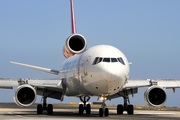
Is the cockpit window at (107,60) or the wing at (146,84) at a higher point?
the cockpit window at (107,60)

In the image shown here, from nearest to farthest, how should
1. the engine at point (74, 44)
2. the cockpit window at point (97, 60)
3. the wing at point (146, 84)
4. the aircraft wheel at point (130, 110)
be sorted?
the cockpit window at point (97, 60) → the wing at point (146, 84) → the aircraft wheel at point (130, 110) → the engine at point (74, 44)

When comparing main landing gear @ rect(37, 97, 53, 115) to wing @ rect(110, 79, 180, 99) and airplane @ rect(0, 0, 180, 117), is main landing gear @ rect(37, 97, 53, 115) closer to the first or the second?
airplane @ rect(0, 0, 180, 117)

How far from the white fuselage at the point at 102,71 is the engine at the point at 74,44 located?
7.96 metres

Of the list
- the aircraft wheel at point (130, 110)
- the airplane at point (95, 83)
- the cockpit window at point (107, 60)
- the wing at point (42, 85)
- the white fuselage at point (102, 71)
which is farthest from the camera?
the aircraft wheel at point (130, 110)

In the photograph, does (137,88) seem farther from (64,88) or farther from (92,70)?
(92,70)

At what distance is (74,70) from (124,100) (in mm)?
5074

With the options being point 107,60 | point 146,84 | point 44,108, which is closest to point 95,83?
point 107,60

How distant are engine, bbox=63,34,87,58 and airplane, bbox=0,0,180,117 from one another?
0.17 m

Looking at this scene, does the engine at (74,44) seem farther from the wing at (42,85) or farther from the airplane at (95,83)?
the wing at (42,85)

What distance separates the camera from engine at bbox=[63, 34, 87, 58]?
3172cm

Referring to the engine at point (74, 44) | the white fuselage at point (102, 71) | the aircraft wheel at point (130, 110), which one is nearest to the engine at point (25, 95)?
the white fuselage at point (102, 71)

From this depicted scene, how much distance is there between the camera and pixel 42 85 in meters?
25.7

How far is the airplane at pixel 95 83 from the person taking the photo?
20.7m

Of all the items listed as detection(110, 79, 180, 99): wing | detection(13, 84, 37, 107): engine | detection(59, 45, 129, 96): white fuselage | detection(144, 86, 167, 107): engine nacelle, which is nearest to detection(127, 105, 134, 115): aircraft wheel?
detection(110, 79, 180, 99): wing
